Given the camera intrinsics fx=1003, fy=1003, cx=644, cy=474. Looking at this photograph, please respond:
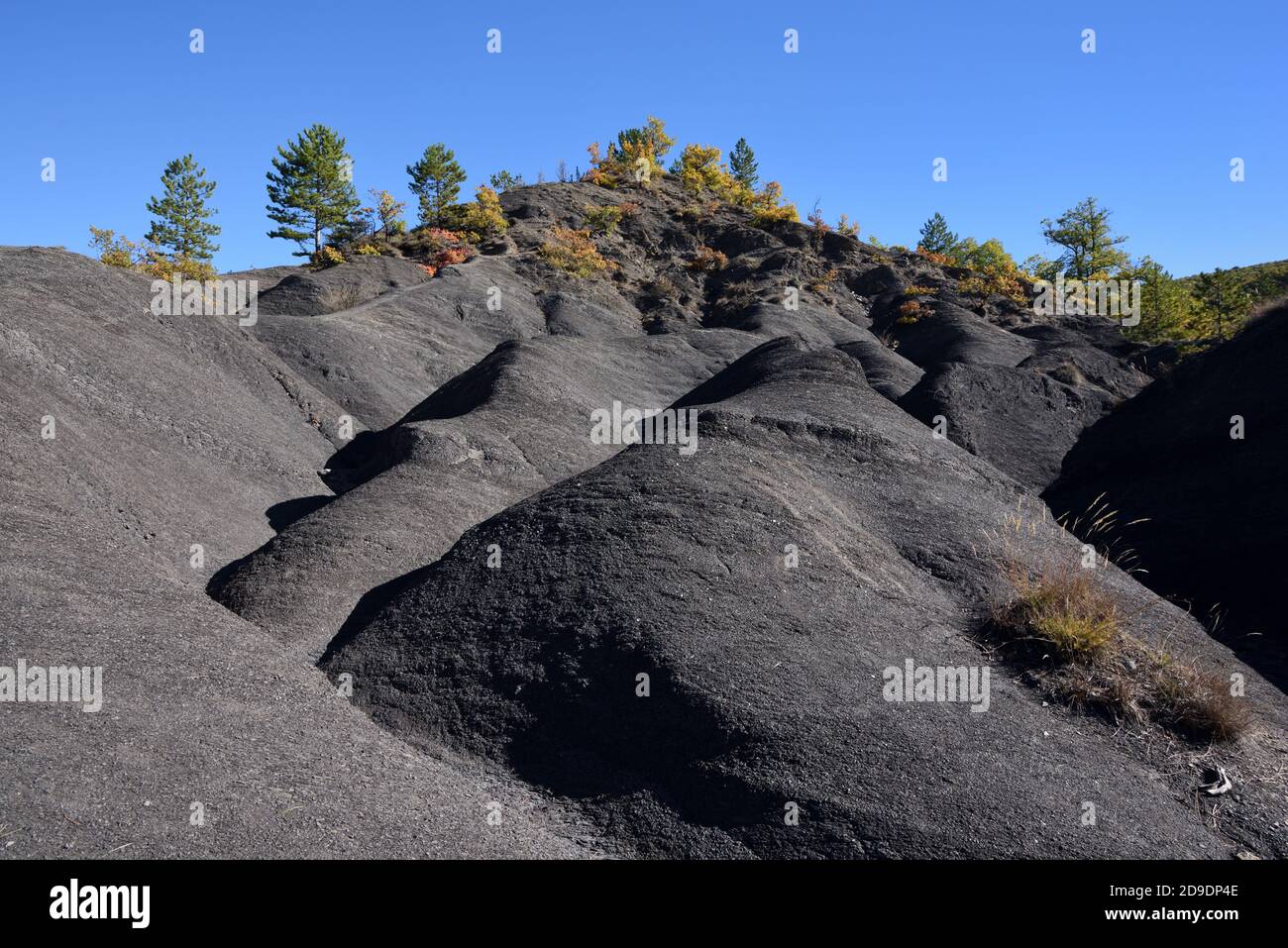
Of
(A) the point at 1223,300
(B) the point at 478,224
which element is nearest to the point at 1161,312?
(A) the point at 1223,300

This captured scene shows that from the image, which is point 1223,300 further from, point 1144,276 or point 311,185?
point 311,185

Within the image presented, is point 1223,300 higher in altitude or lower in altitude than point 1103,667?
higher

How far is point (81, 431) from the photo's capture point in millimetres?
14078

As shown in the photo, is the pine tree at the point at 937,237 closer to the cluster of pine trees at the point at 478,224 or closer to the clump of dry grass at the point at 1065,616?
the cluster of pine trees at the point at 478,224

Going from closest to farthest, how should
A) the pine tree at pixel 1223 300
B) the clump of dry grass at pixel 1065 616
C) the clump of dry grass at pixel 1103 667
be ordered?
the clump of dry grass at pixel 1103 667 → the clump of dry grass at pixel 1065 616 → the pine tree at pixel 1223 300

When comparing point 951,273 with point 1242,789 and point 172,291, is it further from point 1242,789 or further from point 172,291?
point 1242,789

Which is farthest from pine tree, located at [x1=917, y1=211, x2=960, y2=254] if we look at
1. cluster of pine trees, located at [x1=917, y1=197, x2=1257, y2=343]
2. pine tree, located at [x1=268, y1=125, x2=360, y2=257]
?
pine tree, located at [x1=268, y1=125, x2=360, y2=257]

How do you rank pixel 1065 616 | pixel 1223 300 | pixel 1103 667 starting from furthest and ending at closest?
pixel 1223 300 → pixel 1065 616 → pixel 1103 667

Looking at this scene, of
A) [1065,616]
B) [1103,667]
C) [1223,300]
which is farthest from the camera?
[1223,300]

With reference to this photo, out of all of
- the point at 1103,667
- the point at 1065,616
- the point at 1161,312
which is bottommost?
the point at 1103,667

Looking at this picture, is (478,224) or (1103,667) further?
Answer: (478,224)

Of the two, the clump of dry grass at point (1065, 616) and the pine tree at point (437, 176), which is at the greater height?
the pine tree at point (437, 176)

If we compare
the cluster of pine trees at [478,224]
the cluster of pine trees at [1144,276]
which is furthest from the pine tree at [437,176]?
the cluster of pine trees at [1144,276]

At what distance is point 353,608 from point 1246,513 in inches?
611
